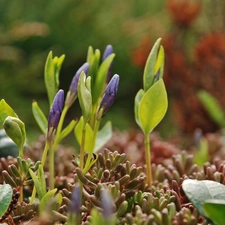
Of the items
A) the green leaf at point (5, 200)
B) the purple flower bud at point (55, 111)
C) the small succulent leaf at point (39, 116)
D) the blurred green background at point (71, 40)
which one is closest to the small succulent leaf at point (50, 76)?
Result: the small succulent leaf at point (39, 116)

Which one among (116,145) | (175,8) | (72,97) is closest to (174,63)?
(175,8)

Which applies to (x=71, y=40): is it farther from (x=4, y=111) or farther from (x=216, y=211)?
(x=216, y=211)

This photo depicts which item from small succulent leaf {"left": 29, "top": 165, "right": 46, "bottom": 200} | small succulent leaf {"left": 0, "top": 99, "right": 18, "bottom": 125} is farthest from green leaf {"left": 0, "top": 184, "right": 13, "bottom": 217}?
small succulent leaf {"left": 0, "top": 99, "right": 18, "bottom": 125}

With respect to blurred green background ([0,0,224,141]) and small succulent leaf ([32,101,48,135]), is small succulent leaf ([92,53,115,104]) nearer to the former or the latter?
small succulent leaf ([32,101,48,135])

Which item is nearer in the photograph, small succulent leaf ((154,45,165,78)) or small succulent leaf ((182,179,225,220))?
small succulent leaf ((182,179,225,220))

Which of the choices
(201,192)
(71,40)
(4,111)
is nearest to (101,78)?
(4,111)

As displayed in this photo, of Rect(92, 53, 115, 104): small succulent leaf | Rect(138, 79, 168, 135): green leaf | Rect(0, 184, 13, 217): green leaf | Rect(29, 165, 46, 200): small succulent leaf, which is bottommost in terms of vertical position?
Rect(0, 184, 13, 217): green leaf
